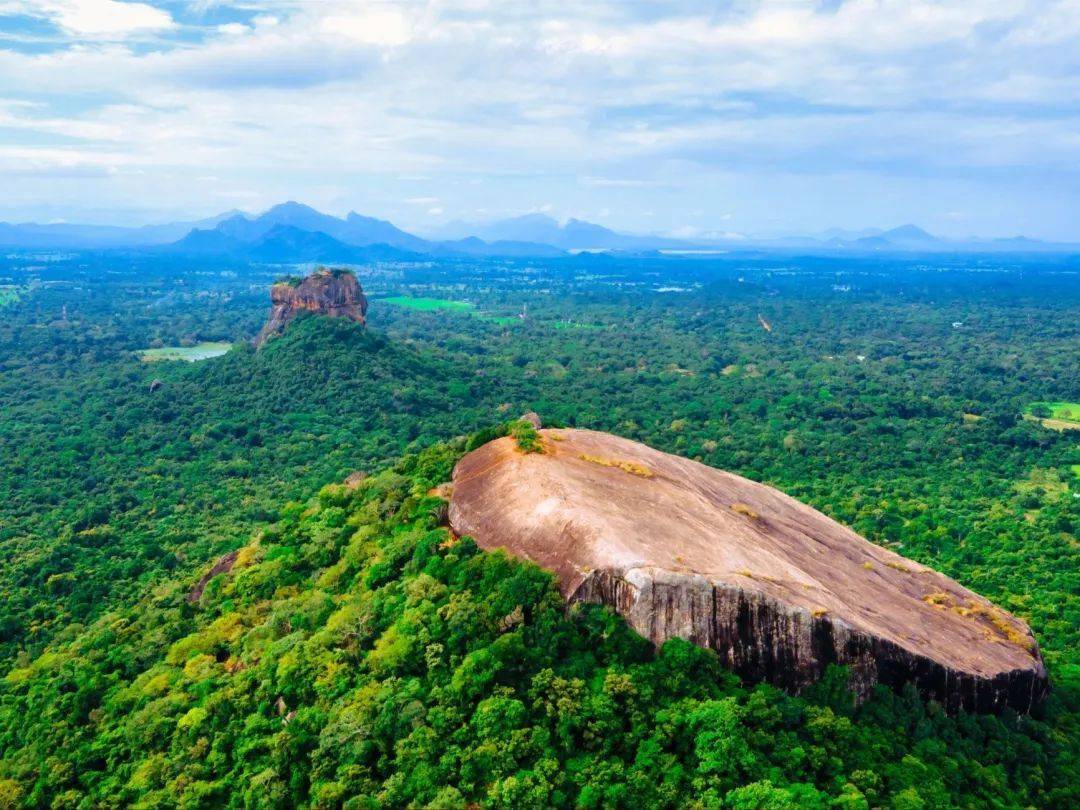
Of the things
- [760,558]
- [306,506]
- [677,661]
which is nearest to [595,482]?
[760,558]

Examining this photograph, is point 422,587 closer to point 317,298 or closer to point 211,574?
point 211,574

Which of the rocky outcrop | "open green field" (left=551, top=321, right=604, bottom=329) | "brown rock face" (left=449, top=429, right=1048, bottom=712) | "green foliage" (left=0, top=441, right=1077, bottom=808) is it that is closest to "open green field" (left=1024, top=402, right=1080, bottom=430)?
"brown rock face" (left=449, top=429, right=1048, bottom=712)

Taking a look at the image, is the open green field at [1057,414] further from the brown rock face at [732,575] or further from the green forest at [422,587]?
the brown rock face at [732,575]

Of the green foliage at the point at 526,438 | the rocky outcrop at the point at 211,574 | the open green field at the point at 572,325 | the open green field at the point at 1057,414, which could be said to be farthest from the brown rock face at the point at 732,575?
the open green field at the point at 572,325

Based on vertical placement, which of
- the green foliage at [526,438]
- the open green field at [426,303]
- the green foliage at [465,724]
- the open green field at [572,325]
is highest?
the green foliage at [526,438]

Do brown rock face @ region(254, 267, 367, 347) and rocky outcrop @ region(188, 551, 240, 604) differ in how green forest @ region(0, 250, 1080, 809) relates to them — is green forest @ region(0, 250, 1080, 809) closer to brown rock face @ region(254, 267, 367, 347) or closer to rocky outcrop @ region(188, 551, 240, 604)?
rocky outcrop @ region(188, 551, 240, 604)

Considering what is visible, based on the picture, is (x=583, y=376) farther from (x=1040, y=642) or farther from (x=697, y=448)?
(x=1040, y=642)
